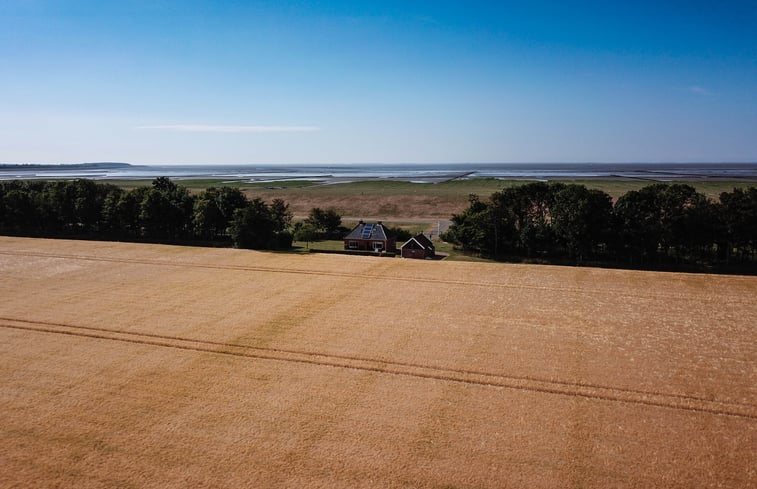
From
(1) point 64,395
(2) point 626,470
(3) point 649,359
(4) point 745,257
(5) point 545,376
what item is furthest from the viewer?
(4) point 745,257

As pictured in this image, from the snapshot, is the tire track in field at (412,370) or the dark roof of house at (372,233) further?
the dark roof of house at (372,233)

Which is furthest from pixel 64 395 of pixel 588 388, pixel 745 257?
pixel 745 257

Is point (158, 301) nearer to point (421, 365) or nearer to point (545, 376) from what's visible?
point (421, 365)

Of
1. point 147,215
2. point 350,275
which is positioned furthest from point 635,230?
point 147,215

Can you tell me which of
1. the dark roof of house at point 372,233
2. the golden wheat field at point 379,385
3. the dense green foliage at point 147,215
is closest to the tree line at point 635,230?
the golden wheat field at point 379,385

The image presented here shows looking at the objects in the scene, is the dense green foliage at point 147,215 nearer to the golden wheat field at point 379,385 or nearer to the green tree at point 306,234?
the green tree at point 306,234

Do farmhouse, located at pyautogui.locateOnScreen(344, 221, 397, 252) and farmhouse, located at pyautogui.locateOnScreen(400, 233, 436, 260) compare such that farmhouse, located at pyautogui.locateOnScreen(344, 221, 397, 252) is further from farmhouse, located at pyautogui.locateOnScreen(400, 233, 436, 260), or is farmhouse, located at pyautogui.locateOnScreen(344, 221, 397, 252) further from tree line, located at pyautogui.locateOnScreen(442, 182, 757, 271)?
tree line, located at pyautogui.locateOnScreen(442, 182, 757, 271)
